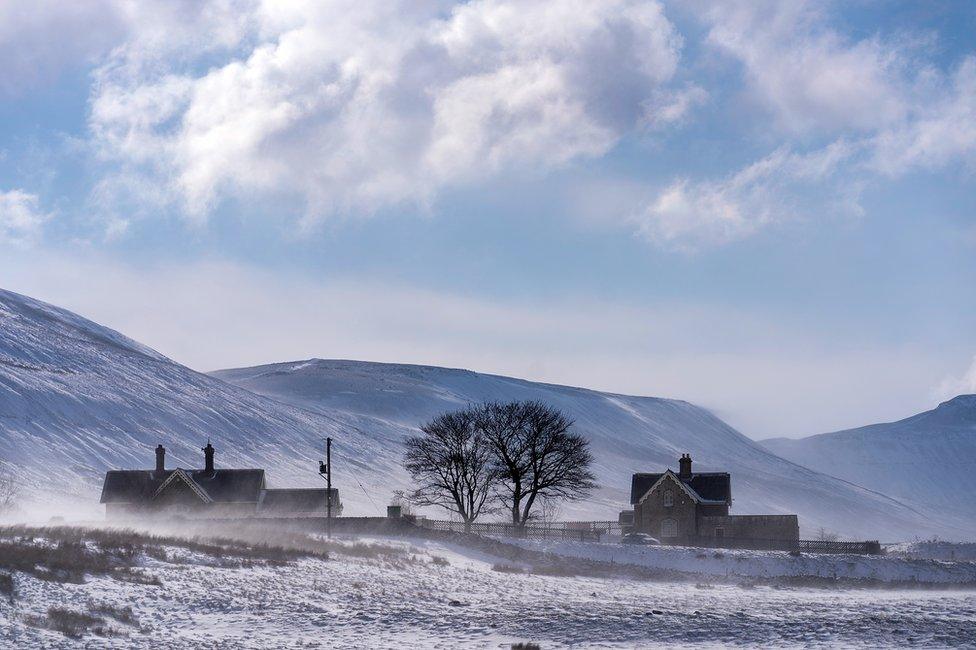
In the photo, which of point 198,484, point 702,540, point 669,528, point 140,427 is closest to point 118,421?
point 140,427

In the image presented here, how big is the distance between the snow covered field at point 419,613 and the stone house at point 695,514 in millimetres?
35772

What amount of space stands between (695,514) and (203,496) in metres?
34.1

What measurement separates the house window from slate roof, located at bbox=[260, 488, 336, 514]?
76.6 ft

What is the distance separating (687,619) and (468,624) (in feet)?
17.6

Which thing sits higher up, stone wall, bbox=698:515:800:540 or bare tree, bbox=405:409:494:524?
bare tree, bbox=405:409:494:524

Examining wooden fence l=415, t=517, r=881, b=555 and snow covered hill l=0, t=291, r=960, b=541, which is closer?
wooden fence l=415, t=517, r=881, b=555

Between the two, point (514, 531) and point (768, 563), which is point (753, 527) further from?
point (768, 563)

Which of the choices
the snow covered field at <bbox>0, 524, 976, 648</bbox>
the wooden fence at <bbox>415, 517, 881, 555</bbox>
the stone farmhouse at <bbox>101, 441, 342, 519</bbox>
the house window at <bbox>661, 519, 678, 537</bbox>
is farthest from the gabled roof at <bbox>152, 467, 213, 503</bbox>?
the snow covered field at <bbox>0, 524, 976, 648</bbox>

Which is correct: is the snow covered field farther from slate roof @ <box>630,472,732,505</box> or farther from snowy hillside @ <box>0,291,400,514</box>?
snowy hillside @ <box>0,291,400,514</box>

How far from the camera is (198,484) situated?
260ft

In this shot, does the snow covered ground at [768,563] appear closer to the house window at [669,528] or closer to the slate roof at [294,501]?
the house window at [669,528]

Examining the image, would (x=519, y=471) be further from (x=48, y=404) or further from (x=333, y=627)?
(x=48, y=404)

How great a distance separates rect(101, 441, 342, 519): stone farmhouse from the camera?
76.2 meters

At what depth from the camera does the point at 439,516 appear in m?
128
